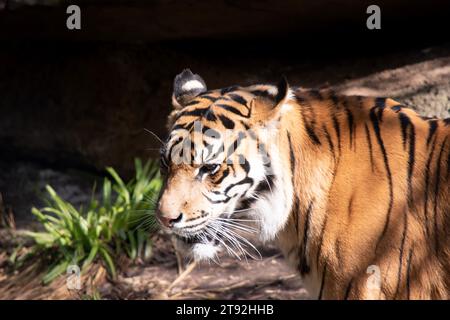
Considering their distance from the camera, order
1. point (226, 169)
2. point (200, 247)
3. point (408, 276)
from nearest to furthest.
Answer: point (408, 276) → point (226, 169) → point (200, 247)

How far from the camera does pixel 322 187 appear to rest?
9.94 feet

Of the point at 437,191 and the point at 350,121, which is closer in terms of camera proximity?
the point at 437,191

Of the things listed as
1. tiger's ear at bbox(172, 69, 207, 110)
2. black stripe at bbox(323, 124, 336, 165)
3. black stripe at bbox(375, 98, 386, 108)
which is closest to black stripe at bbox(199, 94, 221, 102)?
tiger's ear at bbox(172, 69, 207, 110)

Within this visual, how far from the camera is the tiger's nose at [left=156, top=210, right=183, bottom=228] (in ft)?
9.65

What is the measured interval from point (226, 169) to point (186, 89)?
0.69 metres

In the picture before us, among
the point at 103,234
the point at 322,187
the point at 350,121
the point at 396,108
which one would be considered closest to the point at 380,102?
the point at 396,108

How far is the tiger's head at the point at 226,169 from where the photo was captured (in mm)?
2943

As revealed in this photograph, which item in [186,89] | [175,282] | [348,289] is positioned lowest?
[175,282]

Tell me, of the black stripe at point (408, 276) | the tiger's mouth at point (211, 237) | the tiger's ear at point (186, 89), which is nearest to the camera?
the black stripe at point (408, 276)

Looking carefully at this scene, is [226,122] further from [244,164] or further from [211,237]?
[211,237]

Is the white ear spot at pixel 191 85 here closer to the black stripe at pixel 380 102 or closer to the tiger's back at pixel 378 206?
the tiger's back at pixel 378 206

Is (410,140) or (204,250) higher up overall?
(410,140)

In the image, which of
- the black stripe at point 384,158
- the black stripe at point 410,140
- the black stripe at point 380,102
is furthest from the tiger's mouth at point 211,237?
the black stripe at point 380,102

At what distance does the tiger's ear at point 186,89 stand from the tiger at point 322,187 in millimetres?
242
